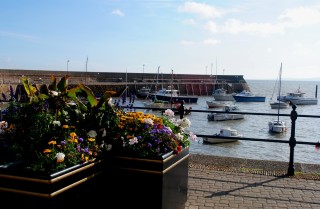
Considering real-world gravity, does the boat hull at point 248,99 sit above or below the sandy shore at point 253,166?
below

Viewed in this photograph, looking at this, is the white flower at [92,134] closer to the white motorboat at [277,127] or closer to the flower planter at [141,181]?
the flower planter at [141,181]

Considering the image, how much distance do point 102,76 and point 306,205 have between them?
87893 mm

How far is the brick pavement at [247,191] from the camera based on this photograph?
483cm

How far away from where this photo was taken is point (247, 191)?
5.32 metres

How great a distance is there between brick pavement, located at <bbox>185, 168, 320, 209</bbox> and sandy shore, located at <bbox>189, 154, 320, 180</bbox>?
9.6 inches

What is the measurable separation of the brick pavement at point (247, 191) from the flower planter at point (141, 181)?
923mm

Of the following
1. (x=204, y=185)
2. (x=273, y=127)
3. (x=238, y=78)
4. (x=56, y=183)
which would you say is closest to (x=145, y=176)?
(x=56, y=183)

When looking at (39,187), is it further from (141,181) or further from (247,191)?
(247,191)

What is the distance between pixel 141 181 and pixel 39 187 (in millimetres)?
1114

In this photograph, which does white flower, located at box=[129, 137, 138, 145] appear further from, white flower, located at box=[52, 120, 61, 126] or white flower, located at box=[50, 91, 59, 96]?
white flower, located at box=[50, 91, 59, 96]

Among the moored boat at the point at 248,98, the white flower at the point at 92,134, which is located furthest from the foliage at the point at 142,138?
the moored boat at the point at 248,98

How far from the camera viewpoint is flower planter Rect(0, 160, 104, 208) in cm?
303

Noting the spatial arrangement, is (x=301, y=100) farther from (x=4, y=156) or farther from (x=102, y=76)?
(x=4, y=156)

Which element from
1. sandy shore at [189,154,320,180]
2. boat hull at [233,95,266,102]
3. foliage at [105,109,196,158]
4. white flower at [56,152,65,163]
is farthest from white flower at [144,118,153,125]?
boat hull at [233,95,266,102]
